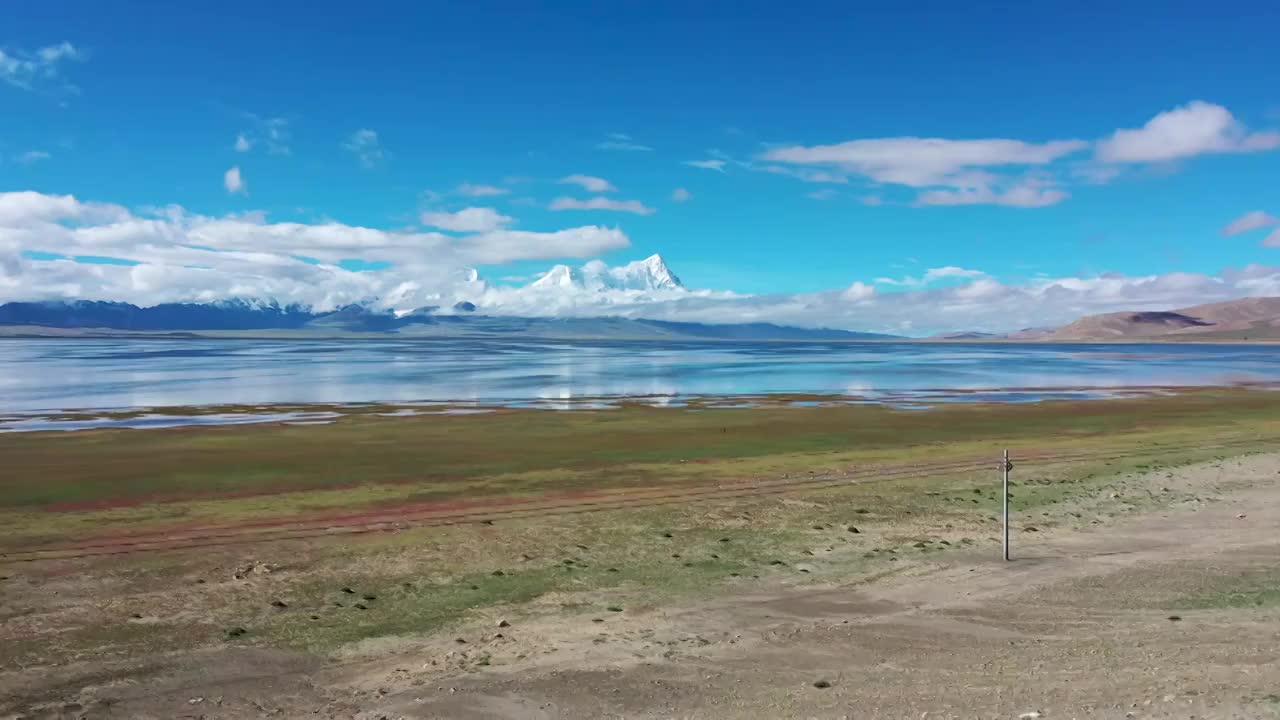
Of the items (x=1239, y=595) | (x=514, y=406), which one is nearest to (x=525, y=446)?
(x=514, y=406)

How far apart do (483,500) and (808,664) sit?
565 inches

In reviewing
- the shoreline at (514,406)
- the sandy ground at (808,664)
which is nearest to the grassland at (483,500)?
the sandy ground at (808,664)

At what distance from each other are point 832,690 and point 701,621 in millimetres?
3198

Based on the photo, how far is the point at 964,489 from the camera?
80.7 ft

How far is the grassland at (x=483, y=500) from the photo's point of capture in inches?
555

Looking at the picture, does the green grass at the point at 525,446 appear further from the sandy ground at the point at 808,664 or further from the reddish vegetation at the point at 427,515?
the sandy ground at the point at 808,664

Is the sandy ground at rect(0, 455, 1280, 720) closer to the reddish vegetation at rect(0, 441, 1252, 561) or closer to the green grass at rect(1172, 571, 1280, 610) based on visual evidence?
the green grass at rect(1172, 571, 1280, 610)

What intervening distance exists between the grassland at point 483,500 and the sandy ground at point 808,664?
1004mm

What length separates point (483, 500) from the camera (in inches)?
950

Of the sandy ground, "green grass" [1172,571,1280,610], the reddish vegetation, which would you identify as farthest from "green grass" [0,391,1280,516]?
"green grass" [1172,571,1280,610]

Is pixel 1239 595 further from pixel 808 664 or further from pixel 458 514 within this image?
pixel 458 514

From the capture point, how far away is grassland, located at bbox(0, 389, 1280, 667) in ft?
46.2

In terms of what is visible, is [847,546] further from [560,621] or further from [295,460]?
[295,460]

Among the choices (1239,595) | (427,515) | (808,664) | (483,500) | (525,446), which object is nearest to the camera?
(808,664)
